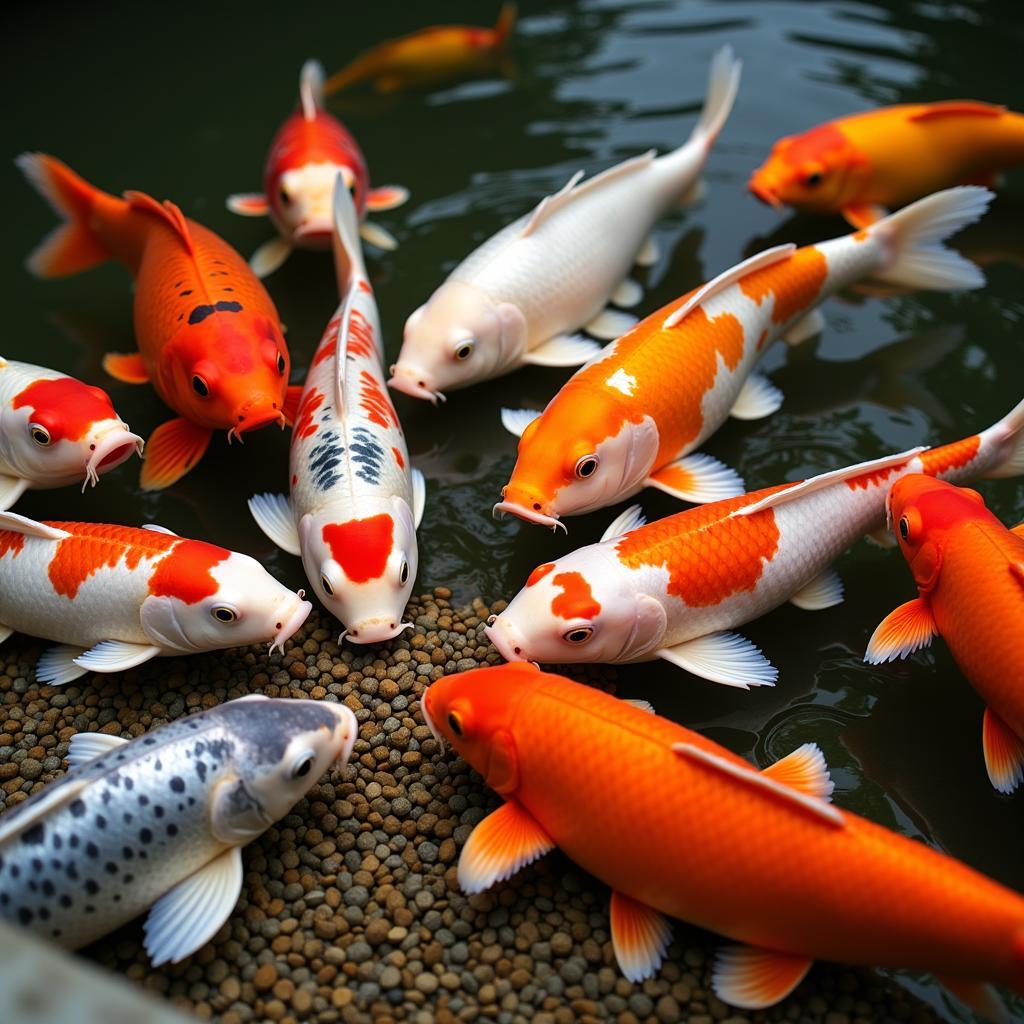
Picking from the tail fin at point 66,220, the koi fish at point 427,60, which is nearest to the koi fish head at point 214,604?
the tail fin at point 66,220

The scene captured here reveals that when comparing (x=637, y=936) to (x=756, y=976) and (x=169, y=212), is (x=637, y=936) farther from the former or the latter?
(x=169, y=212)

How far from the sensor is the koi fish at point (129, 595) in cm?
263

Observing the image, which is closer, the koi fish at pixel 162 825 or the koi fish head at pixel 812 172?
the koi fish at pixel 162 825

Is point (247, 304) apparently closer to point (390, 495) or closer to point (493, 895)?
point (390, 495)

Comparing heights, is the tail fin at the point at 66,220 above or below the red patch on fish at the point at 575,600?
above

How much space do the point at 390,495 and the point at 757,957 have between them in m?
1.43

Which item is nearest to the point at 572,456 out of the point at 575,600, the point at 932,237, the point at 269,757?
the point at 575,600

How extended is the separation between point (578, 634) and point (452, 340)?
1.14 m

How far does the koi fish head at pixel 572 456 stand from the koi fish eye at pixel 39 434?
1.23 metres

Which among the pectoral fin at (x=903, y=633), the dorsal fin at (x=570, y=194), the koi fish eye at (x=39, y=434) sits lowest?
the pectoral fin at (x=903, y=633)

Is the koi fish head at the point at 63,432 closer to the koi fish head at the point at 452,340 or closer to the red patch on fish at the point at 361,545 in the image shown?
the red patch on fish at the point at 361,545

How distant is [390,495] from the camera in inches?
113

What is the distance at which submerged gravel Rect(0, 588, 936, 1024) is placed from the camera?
222cm

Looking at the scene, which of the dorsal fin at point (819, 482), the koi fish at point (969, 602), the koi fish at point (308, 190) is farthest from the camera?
the koi fish at point (308, 190)
